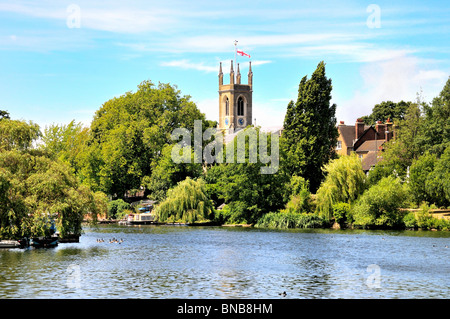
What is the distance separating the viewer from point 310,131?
79750 mm

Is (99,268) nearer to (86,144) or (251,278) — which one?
(251,278)

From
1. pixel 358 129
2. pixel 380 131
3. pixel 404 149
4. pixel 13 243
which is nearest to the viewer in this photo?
pixel 13 243

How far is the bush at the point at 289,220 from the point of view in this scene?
70.8 meters

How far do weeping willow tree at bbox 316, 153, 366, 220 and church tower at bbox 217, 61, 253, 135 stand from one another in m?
89.1

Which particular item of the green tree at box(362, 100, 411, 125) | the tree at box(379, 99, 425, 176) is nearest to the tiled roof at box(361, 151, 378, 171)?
the tree at box(379, 99, 425, 176)

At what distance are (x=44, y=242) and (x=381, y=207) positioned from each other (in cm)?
3523

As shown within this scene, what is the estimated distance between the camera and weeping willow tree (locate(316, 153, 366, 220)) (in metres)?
70.0

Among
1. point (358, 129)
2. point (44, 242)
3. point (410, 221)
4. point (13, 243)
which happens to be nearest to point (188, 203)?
point (410, 221)

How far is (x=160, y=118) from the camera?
9044 cm

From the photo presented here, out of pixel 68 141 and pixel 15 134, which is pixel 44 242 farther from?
pixel 68 141

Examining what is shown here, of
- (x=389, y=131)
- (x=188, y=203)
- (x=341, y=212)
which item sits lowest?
(x=341, y=212)

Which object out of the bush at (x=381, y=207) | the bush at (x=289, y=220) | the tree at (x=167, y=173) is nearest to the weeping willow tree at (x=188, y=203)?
the tree at (x=167, y=173)
